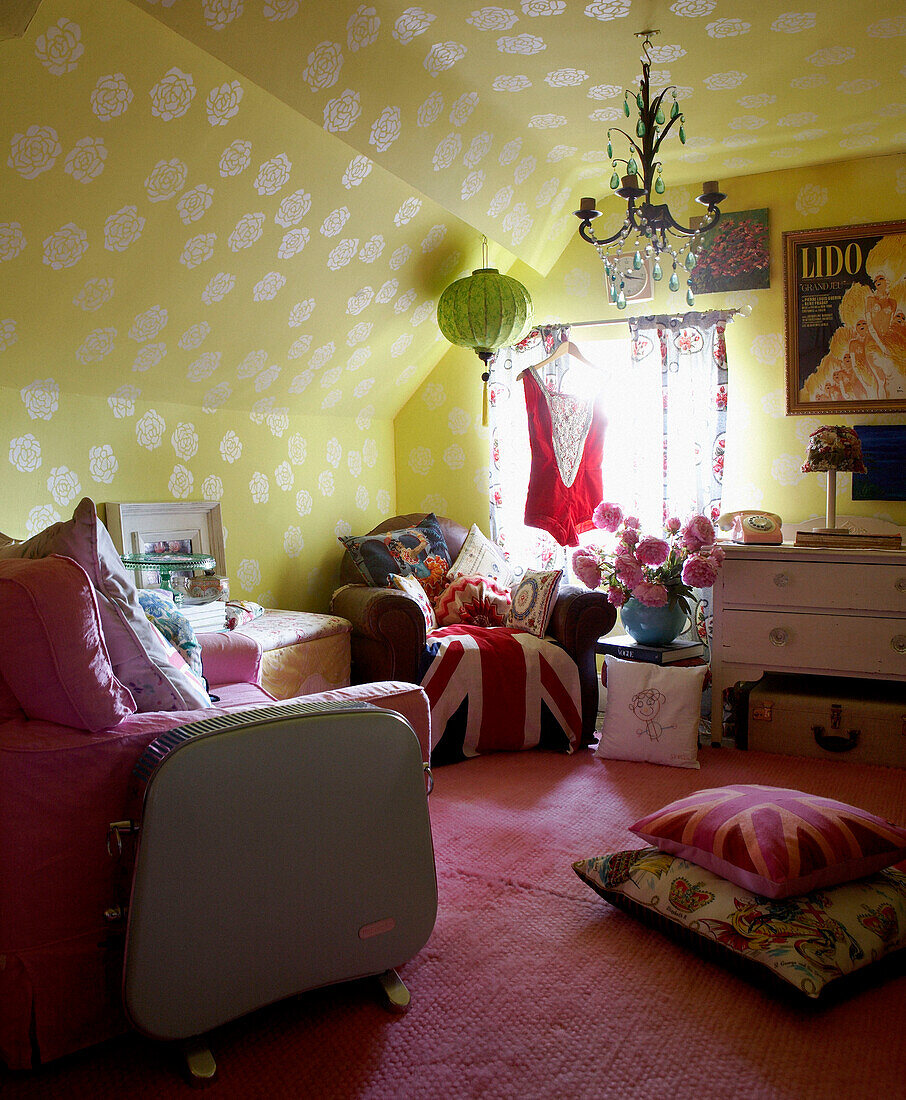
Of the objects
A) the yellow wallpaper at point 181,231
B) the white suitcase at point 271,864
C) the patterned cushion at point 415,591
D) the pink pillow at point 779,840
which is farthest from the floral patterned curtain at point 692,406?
the white suitcase at point 271,864

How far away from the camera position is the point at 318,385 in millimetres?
3764

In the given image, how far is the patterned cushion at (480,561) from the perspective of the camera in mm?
3821

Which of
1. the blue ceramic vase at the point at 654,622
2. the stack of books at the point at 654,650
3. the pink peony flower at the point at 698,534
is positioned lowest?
the stack of books at the point at 654,650

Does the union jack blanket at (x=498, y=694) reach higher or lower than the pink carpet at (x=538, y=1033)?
higher

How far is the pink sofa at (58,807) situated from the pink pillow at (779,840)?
1.22 m

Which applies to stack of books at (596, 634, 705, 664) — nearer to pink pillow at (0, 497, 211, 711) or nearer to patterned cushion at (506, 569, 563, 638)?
patterned cushion at (506, 569, 563, 638)

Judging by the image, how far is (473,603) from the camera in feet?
11.9

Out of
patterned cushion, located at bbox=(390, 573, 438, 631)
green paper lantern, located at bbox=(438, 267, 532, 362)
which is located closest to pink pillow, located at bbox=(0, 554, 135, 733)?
patterned cushion, located at bbox=(390, 573, 438, 631)

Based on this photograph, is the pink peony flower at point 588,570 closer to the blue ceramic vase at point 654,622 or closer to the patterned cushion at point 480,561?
the blue ceramic vase at point 654,622

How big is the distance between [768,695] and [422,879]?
2049 millimetres

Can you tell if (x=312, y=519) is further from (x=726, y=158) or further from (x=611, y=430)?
(x=726, y=158)

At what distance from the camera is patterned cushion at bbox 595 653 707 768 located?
3.10m

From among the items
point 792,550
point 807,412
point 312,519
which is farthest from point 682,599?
point 312,519

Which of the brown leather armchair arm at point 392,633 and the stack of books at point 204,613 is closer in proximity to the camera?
the stack of books at point 204,613
